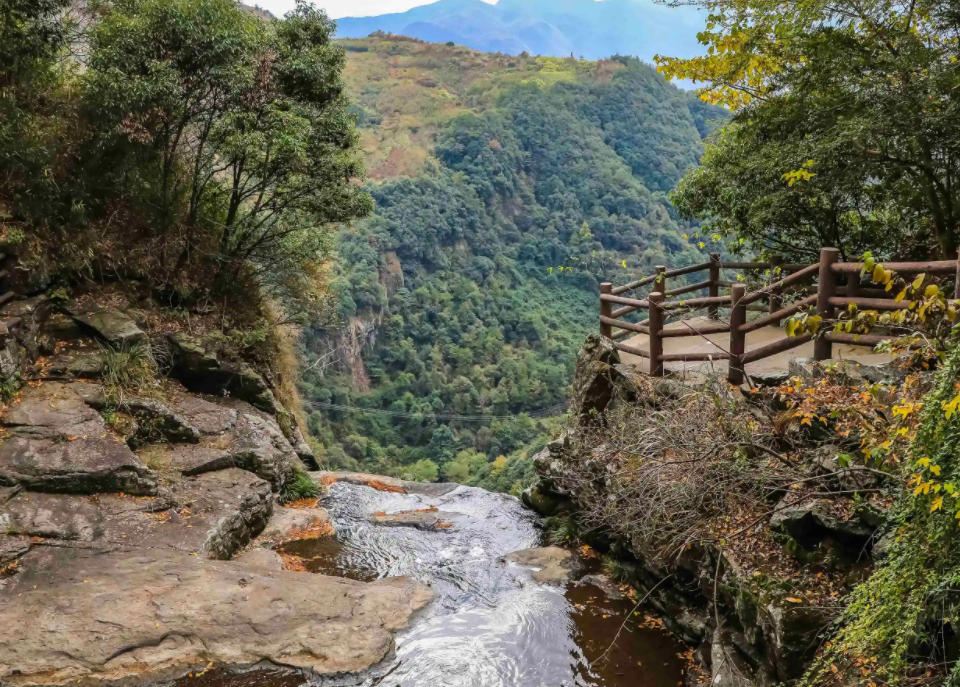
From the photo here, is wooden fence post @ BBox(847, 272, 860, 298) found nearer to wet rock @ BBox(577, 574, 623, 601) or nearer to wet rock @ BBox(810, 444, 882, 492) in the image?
wet rock @ BBox(810, 444, 882, 492)

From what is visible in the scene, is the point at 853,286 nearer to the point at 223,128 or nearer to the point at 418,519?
the point at 418,519

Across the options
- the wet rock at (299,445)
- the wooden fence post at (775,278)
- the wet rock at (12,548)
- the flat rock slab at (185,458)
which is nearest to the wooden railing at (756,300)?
the wooden fence post at (775,278)

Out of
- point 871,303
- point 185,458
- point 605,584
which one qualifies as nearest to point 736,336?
point 871,303

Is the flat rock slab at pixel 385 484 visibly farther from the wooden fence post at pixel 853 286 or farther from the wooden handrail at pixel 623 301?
the wooden fence post at pixel 853 286

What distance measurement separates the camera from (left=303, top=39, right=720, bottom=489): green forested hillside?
46375mm

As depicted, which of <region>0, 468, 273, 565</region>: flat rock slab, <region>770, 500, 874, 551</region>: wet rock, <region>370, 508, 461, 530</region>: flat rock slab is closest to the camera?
<region>770, 500, 874, 551</region>: wet rock

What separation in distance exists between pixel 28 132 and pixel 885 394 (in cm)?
1035

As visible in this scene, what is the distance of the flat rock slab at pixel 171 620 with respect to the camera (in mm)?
5129

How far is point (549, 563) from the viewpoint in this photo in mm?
8156

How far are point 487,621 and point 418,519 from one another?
10.8 ft

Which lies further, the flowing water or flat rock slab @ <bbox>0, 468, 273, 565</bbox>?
flat rock slab @ <bbox>0, 468, 273, 565</bbox>

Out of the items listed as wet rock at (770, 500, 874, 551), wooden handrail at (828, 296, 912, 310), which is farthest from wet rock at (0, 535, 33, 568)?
wooden handrail at (828, 296, 912, 310)

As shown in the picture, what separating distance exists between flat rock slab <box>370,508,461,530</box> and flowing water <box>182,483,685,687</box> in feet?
0.39

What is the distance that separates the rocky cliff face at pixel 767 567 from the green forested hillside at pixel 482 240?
18549mm
